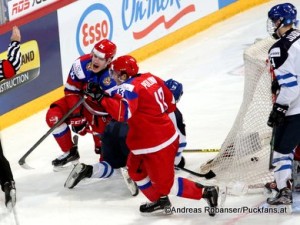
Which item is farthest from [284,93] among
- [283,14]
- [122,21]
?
[122,21]

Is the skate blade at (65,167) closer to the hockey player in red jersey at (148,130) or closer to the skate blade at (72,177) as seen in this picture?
the skate blade at (72,177)

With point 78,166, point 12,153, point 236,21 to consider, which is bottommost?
point 236,21

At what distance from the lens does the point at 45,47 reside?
310 inches

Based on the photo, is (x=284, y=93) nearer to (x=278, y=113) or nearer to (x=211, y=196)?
(x=278, y=113)

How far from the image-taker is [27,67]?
7637 millimetres

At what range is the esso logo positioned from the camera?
8312 millimetres

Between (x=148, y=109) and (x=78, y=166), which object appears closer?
(x=148, y=109)

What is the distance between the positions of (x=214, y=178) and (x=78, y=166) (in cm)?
88

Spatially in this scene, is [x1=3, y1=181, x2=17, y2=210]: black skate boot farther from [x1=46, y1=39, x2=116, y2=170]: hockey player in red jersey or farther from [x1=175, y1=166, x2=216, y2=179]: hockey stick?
[x1=175, y1=166, x2=216, y2=179]: hockey stick

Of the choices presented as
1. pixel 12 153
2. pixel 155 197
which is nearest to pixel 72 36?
pixel 12 153

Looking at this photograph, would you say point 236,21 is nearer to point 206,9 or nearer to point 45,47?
point 206,9

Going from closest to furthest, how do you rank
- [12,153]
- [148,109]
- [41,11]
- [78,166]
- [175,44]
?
[148,109] < [78,166] < [12,153] < [41,11] < [175,44]

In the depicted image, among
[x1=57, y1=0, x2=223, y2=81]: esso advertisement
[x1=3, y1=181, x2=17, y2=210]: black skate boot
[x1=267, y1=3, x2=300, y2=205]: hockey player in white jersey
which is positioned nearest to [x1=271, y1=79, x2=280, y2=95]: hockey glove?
[x1=267, y1=3, x2=300, y2=205]: hockey player in white jersey

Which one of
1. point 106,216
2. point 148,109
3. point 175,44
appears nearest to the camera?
point 148,109
